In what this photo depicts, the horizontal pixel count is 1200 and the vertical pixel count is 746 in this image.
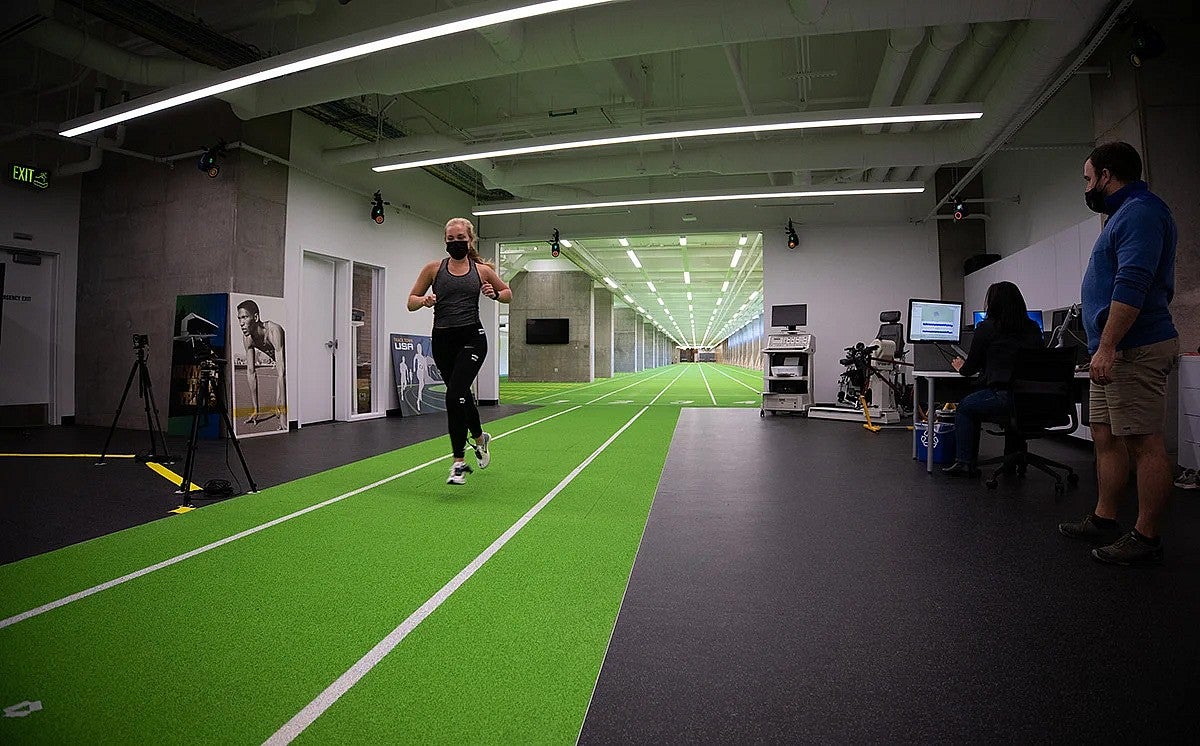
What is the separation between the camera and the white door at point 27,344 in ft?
24.8

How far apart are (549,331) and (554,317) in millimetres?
549

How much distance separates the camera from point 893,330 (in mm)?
8273

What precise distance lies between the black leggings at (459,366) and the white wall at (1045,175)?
694 centimetres

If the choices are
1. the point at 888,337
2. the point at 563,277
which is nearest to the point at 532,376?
the point at 563,277

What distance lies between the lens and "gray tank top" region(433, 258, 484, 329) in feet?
12.5

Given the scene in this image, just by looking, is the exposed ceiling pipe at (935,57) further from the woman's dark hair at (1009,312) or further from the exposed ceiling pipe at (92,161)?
the exposed ceiling pipe at (92,161)

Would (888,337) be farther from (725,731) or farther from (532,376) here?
(532,376)

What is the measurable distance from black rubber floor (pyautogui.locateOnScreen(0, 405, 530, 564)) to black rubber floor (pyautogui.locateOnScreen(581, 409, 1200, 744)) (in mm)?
2928

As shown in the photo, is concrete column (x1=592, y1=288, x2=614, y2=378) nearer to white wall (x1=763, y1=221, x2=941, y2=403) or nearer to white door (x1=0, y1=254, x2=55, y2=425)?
white wall (x1=763, y1=221, x2=941, y2=403)

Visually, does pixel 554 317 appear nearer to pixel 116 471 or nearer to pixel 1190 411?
pixel 116 471

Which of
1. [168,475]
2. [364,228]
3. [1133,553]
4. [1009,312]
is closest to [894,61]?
[1009,312]

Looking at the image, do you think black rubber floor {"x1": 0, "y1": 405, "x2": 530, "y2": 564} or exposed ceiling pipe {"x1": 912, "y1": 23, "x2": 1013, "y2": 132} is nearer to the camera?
black rubber floor {"x1": 0, "y1": 405, "x2": 530, "y2": 564}

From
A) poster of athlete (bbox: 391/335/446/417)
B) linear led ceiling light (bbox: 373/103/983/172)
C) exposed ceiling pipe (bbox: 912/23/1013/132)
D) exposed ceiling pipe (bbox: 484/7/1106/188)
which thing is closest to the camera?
exposed ceiling pipe (bbox: 484/7/1106/188)

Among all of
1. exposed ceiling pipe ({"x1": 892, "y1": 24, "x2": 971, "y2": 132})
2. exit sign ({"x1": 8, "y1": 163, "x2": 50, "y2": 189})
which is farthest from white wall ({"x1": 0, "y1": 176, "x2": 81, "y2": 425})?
exposed ceiling pipe ({"x1": 892, "y1": 24, "x2": 971, "y2": 132})
